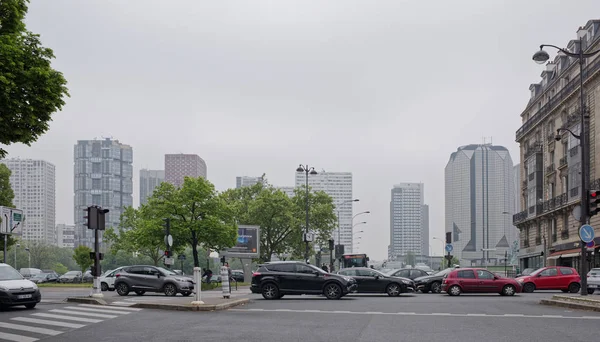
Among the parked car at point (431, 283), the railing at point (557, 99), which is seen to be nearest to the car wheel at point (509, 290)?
the parked car at point (431, 283)

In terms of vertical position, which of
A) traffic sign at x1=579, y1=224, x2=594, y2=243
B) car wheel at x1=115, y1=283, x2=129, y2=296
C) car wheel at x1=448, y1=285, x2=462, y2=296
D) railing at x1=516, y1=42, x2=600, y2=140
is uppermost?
railing at x1=516, y1=42, x2=600, y2=140

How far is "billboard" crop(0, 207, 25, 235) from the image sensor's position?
24547 mm

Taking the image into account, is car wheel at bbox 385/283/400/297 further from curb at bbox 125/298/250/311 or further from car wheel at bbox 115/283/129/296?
car wheel at bbox 115/283/129/296

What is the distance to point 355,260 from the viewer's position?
62.1m

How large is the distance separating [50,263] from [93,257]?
11673 centimetres

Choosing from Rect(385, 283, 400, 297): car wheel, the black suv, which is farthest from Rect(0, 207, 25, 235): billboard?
Rect(385, 283, 400, 297): car wheel

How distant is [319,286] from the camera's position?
2825 cm

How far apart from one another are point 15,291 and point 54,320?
13.2ft

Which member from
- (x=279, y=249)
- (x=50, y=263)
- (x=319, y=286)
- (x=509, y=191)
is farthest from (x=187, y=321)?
(x=509, y=191)

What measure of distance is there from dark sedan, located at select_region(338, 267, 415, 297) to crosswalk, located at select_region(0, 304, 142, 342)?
1336cm

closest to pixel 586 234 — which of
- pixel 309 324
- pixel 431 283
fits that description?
pixel 309 324

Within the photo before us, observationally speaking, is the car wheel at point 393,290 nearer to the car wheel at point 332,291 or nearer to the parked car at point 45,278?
the car wheel at point 332,291

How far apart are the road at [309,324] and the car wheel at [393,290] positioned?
387 inches

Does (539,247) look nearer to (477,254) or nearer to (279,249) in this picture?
(279,249)
